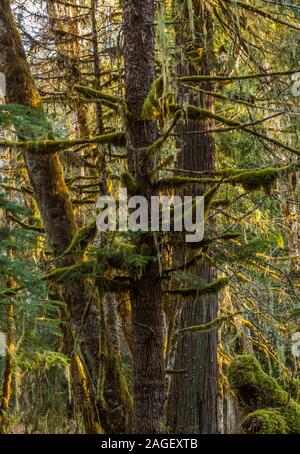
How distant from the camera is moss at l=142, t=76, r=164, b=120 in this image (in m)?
4.85

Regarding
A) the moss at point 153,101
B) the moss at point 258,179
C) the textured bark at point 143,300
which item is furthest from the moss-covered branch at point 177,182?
the moss at point 153,101

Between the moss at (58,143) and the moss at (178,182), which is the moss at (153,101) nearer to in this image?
the moss at (58,143)

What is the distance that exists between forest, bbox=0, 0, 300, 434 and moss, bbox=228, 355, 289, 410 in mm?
15

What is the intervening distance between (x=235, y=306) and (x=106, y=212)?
17.9 ft

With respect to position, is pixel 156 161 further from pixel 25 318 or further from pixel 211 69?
pixel 211 69

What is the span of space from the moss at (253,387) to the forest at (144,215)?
15mm
